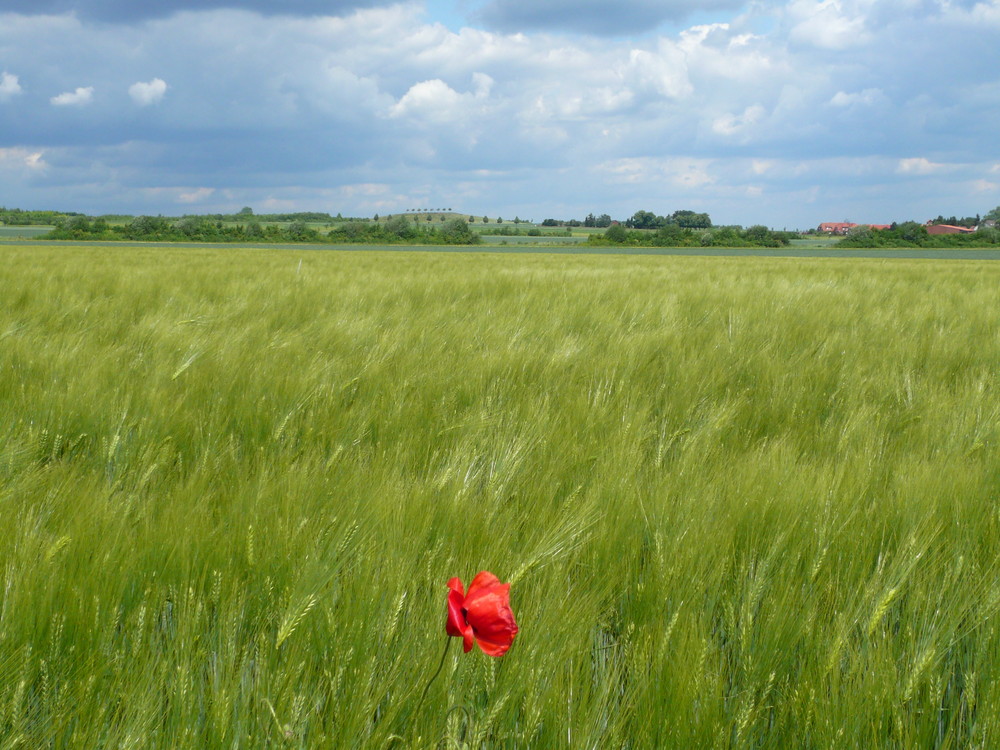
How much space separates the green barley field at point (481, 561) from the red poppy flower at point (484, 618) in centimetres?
17

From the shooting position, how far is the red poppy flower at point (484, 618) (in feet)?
2.37

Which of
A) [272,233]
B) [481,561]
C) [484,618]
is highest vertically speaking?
[272,233]

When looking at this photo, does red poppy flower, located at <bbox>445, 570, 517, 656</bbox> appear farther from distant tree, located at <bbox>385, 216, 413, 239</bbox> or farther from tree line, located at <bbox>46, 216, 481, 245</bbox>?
distant tree, located at <bbox>385, 216, 413, 239</bbox>

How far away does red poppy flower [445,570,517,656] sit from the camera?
2.37 feet

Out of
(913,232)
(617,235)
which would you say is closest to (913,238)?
(913,232)

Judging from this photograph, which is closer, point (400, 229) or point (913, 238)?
point (913, 238)

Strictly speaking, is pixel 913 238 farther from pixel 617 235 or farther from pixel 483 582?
pixel 483 582

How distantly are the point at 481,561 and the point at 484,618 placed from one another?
1.44ft

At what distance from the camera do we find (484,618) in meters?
0.74

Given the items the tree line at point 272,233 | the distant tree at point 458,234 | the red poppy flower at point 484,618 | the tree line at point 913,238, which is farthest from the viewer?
the distant tree at point 458,234

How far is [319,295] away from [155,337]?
7.69 feet

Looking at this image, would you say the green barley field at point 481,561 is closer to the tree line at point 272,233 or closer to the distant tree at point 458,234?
the tree line at point 272,233

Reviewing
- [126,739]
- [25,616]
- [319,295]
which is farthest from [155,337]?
[126,739]

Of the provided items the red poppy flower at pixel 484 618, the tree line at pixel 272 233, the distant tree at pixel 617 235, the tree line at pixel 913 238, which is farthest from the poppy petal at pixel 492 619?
the tree line at pixel 913 238
